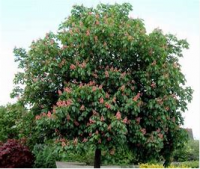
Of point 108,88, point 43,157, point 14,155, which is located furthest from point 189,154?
point 108,88

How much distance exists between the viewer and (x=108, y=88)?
1060cm

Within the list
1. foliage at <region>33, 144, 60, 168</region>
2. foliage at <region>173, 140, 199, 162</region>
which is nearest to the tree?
foliage at <region>33, 144, 60, 168</region>

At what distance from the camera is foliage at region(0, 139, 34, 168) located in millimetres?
15273

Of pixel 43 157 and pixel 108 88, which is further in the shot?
pixel 43 157

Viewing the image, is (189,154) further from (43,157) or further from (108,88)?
(108,88)

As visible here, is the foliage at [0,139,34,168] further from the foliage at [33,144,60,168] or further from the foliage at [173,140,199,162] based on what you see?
the foliage at [173,140,199,162]

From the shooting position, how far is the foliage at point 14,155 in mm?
15273

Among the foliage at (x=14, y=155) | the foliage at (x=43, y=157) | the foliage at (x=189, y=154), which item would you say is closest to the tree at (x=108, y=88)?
the foliage at (x=14, y=155)

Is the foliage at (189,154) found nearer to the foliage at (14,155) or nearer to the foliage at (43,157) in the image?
the foliage at (43,157)

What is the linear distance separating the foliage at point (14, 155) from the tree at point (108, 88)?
4.34 meters

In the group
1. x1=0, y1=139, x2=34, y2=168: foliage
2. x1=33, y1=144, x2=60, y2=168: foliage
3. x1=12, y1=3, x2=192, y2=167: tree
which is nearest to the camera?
x1=12, y1=3, x2=192, y2=167: tree

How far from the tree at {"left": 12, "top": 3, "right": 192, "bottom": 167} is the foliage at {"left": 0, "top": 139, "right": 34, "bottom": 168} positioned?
171 inches

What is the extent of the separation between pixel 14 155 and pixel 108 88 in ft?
22.4

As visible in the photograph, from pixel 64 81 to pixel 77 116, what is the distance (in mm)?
1359
